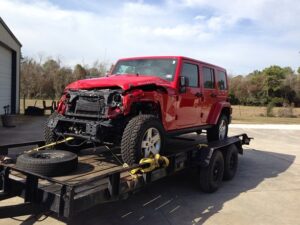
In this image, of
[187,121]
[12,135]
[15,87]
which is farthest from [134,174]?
[15,87]

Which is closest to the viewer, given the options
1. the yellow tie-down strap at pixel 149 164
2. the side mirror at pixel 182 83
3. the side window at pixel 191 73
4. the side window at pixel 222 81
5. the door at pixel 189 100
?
the yellow tie-down strap at pixel 149 164

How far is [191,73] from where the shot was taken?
22.2ft

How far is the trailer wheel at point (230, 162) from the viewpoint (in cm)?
714

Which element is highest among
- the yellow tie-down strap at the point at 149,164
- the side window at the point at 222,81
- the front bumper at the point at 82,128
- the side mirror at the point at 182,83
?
the side window at the point at 222,81

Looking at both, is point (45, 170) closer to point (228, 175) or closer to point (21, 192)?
point (21, 192)

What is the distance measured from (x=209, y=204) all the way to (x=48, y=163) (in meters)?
2.80

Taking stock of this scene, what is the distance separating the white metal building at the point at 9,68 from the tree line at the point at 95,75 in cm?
356

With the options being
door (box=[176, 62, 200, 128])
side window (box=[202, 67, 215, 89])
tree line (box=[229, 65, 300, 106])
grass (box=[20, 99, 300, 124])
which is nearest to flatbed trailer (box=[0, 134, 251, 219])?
door (box=[176, 62, 200, 128])

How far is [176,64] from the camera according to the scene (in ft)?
20.7

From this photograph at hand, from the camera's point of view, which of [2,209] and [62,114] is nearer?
[2,209]

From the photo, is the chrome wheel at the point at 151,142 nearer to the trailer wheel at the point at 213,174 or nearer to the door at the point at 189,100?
the door at the point at 189,100

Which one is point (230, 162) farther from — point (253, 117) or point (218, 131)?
point (253, 117)

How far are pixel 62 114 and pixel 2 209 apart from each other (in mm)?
2072

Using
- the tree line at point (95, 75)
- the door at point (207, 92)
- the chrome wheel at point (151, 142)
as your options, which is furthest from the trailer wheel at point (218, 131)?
the tree line at point (95, 75)
